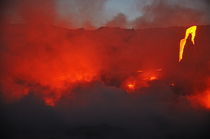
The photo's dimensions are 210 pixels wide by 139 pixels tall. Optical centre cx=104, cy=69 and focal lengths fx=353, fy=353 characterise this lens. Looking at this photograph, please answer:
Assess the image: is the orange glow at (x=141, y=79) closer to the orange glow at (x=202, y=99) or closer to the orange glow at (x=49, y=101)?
the orange glow at (x=202, y=99)

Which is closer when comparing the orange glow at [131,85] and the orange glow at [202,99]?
the orange glow at [202,99]

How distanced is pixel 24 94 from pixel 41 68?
5.37 feet

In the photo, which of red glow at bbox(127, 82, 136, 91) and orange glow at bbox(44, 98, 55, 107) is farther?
red glow at bbox(127, 82, 136, 91)

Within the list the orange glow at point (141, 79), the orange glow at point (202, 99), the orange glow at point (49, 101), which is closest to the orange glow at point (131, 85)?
the orange glow at point (141, 79)

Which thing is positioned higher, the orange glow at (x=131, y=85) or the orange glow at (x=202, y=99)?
the orange glow at (x=131, y=85)

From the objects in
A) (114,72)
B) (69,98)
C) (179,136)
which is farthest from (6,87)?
(179,136)

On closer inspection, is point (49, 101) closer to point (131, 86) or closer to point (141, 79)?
point (131, 86)

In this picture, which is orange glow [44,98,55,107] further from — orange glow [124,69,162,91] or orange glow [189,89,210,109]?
orange glow [189,89,210,109]

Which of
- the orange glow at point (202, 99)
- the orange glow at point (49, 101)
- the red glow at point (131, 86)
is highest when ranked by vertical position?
the red glow at point (131, 86)

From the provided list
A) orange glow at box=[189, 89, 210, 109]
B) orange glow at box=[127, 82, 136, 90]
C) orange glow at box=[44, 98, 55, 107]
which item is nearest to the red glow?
orange glow at box=[127, 82, 136, 90]

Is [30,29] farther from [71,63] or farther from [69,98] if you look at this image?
[69,98]

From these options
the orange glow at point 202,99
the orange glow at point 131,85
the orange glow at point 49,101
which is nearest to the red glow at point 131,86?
the orange glow at point 131,85

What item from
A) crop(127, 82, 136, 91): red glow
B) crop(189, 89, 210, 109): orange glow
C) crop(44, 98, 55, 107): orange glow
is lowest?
crop(44, 98, 55, 107): orange glow

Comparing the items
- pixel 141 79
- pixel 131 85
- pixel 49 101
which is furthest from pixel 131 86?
pixel 49 101
